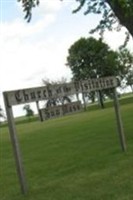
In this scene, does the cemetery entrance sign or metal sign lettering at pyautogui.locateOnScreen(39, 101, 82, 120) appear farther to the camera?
metal sign lettering at pyautogui.locateOnScreen(39, 101, 82, 120)

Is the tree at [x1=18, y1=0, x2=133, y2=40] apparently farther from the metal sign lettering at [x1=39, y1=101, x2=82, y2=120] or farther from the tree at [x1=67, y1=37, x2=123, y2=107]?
the tree at [x1=67, y1=37, x2=123, y2=107]

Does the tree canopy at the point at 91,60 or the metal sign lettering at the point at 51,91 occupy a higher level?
the tree canopy at the point at 91,60

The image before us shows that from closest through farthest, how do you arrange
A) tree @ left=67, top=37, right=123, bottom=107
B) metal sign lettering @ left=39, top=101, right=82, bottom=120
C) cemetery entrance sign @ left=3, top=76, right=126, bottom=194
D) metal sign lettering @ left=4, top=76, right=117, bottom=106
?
cemetery entrance sign @ left=3, top=76, right=126, bottom=194 → metal sign lettering @ left=4, top=76, right=117, bottom=106 → metal sign lettering @ left=39, top=101, right=82, bottom=120 → tree @ left=67, top=37, right=123, bottom=107

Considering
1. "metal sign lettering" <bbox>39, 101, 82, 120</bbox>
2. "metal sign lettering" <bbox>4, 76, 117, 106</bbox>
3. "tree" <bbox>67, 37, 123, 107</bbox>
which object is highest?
"tree" <bbox>67, 37, 123, 107</bbox>

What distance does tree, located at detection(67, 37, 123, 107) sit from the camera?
→ 316ft

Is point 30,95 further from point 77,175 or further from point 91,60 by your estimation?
point 91,60

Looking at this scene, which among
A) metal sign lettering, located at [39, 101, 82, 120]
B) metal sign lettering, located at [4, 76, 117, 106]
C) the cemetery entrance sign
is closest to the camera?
the cemetery entrance sign

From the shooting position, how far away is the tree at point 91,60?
316 feet

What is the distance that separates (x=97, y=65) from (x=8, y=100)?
8432 centimetres

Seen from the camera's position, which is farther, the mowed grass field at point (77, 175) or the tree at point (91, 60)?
the tree at point (91, 60)

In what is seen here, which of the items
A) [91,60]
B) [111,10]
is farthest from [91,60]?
[111,10]

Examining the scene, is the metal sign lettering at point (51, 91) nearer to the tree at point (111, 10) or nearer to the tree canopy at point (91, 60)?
the tree at point (111, 10)

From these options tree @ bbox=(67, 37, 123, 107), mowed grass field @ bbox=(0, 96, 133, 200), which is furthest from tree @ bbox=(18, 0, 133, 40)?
tree @ bbox=(67, 37, 123, 107)

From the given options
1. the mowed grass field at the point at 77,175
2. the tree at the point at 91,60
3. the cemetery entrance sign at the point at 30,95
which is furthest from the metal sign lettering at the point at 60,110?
the tree at the point at 91,60
